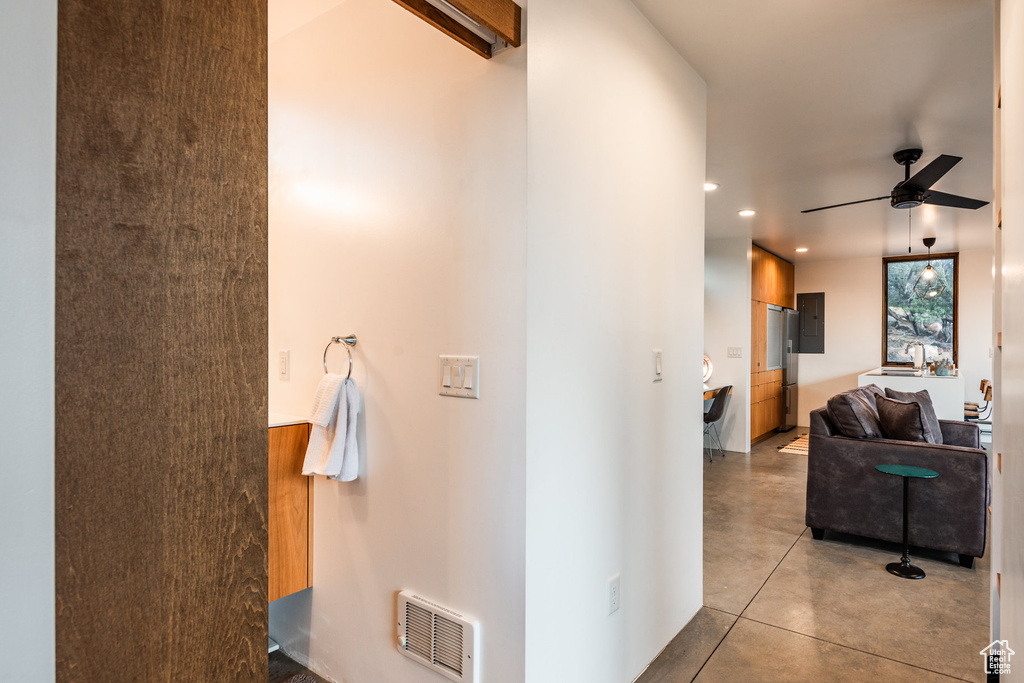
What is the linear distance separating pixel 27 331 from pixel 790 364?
878cm

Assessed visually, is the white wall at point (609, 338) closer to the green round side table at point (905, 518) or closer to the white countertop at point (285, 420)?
the white countertop at point (285, 420)

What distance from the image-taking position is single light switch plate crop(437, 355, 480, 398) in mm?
1592

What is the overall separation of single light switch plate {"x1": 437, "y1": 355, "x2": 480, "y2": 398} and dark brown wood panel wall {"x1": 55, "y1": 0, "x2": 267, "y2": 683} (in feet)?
2.60

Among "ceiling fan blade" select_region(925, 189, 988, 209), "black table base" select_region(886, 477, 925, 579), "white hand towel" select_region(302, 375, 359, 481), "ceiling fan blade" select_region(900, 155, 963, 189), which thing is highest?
"ceiling fan blade" select_region(900, 155, 963, 189)

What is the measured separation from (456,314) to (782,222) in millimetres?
5046

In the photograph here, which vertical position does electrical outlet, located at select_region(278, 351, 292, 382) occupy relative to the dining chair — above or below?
above

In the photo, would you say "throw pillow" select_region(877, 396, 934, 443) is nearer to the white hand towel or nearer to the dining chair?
the dining chair

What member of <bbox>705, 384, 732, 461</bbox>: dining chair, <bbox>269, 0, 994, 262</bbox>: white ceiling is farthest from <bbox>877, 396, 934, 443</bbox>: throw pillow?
<bbox>705, 384, 732, 461</bbox>: dining chair

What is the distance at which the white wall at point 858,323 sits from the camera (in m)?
7.42

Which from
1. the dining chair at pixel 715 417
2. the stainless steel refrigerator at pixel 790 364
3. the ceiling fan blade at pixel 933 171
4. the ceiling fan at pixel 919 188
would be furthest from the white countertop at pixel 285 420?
the stainless steel refrigerator at pixel 790 364

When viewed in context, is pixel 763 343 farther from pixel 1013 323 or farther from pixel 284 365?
pixel 284 365

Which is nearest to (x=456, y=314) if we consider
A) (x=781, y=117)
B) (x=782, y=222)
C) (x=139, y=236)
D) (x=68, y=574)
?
(x=139, y=236)

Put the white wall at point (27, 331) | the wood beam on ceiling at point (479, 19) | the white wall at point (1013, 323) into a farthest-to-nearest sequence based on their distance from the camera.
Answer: the wood beam on ceiling at point (479, 19) < the white wall at point (1013, 323) < the white wall at point (27, 331)

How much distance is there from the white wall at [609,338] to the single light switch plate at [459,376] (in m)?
0.18
